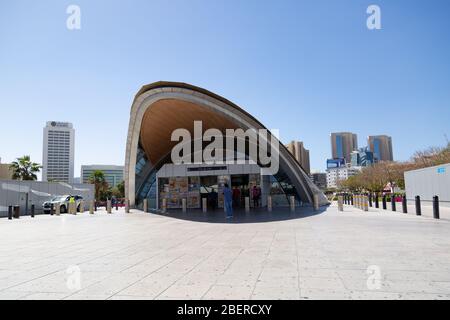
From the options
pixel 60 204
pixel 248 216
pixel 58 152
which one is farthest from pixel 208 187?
pixel 58 152

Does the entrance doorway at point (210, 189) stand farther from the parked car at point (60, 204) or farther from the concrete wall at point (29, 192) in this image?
the concrete wall at point (29, 192)

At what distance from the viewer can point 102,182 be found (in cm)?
5531

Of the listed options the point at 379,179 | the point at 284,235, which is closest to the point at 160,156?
the point at 284,235

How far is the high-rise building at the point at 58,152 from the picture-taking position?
6865 inches

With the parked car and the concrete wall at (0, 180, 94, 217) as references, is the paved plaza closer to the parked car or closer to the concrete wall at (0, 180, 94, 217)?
the parked car

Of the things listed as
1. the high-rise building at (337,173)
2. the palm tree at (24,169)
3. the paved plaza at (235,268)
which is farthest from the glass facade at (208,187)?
the high-rise building at (337,173)

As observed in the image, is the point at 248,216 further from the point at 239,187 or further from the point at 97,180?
the point at 97,180

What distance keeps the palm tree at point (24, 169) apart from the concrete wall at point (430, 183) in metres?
46.1

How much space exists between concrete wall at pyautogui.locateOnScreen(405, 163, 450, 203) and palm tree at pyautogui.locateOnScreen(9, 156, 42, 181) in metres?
46.1

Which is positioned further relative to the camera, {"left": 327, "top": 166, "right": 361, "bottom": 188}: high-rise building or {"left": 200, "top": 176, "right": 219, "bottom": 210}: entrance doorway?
{"left": 327, "top": 166, "right": 361, "bottom": 188}: high-rise building

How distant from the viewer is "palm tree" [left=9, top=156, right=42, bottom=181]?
135ft

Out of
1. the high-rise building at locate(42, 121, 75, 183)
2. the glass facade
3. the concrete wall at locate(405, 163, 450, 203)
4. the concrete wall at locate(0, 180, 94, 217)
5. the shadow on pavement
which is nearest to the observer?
the shadow on pavement

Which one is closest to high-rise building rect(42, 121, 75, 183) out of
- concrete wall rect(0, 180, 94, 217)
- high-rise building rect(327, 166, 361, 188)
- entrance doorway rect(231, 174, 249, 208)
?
high-rise building rect(327, 166, 361, 188)
